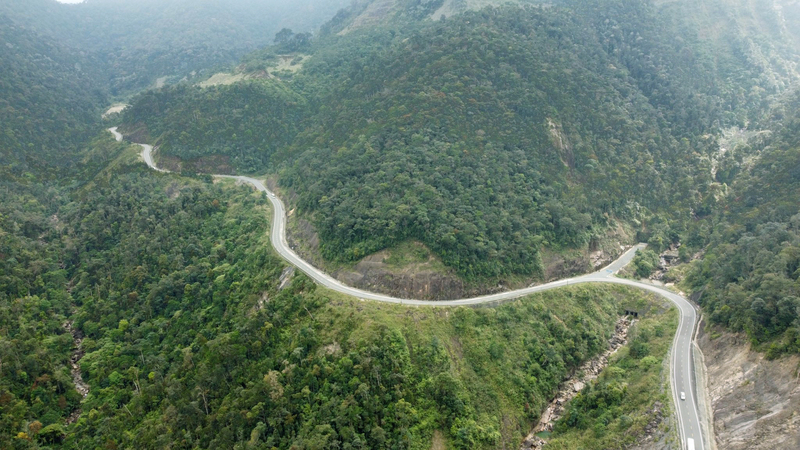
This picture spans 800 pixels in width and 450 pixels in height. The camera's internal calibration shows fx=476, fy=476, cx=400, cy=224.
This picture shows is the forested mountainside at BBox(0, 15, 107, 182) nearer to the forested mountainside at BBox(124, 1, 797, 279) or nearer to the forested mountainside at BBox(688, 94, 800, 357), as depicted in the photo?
the forested mountainside at BBox(124, 1, 797, 279)

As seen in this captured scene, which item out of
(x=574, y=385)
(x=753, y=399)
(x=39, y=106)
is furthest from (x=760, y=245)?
(x=39, y=106)

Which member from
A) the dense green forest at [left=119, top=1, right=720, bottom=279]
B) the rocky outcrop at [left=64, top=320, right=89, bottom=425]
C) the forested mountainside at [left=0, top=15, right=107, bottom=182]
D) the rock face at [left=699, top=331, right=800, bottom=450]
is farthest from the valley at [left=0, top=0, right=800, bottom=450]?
the forested mountainside at [left=0, top=15, right=107, bottom=182]

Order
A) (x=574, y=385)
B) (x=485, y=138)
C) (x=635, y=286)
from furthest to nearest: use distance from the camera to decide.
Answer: (x=485, y=138)
(x=635, y=286)
(x=574, y=385)

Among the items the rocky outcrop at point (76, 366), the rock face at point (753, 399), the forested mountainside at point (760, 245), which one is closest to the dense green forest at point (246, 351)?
the rocky outcrop at point (76, 366)

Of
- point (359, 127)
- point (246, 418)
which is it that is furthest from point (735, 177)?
point (246, 418)

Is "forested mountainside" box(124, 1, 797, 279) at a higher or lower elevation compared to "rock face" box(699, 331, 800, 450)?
higher

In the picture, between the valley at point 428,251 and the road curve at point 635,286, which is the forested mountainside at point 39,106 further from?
the road curve at point 635,286

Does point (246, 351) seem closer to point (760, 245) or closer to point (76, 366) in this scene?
point (76, 366)
